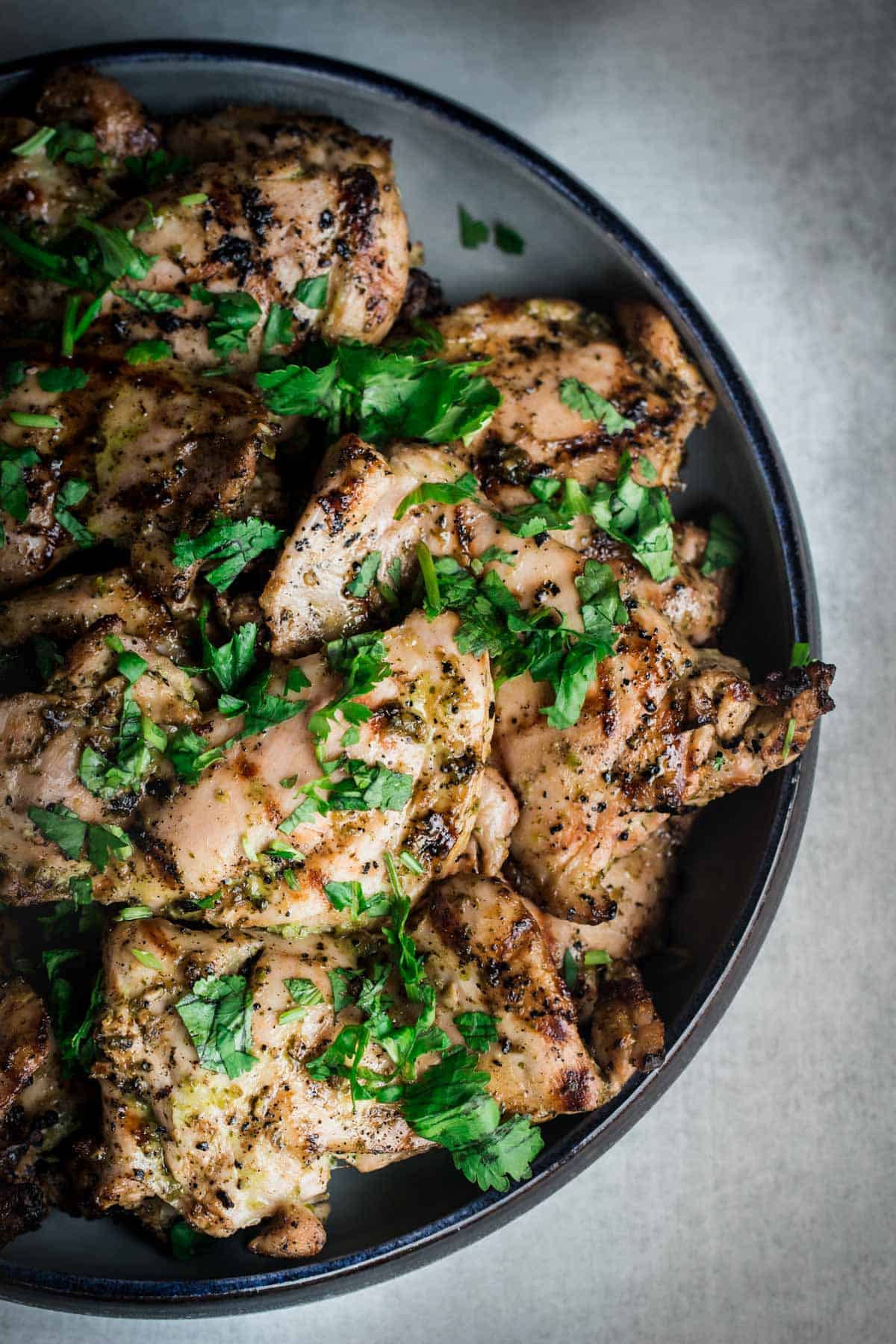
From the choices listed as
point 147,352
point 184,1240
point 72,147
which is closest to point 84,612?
point 147,352

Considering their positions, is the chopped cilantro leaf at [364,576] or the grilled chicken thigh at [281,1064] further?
the chopped cilantro leaf at [364,576]

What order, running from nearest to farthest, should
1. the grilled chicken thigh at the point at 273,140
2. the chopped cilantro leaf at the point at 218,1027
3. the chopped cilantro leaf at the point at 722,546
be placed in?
the chopped cilantro leaf at the point at 218,1027, the grilled chicken thigh at the point at 273,140, the chopped cilantro leaf at the point at 722,546

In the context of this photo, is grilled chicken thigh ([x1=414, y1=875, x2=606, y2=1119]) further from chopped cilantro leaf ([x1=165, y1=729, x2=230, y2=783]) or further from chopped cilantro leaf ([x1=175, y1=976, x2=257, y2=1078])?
chopped cilantro leaf ([x1=165, y1=729, x2=230, y2=783])

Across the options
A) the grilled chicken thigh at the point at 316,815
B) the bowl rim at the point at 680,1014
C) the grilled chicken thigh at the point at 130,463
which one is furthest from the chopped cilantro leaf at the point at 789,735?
the grilled chicken thigh at the point at 130,463

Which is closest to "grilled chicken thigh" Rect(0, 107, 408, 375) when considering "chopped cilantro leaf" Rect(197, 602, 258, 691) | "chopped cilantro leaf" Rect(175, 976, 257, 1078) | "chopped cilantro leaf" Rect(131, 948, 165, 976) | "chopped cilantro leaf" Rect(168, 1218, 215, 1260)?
"chopped cilantro leaf" Rect(197, 602, 258, 691)

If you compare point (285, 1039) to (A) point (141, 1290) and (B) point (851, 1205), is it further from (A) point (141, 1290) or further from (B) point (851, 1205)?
(B) point (851, 1205)

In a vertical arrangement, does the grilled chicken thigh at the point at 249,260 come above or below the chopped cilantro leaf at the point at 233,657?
above

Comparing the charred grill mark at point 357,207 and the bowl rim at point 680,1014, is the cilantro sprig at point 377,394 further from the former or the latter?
the bowl rim at point 680,1014
